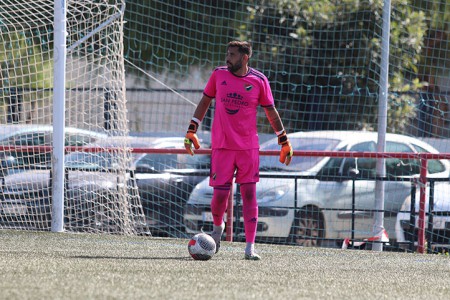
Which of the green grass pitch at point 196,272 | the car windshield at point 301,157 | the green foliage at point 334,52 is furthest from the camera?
the green foliage at point 334,52

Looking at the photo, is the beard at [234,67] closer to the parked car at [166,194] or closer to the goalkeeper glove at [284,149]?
the goalkeeper glove at [284,149]

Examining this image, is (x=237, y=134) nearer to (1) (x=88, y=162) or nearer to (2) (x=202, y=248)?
(2) (x=202, y=248)

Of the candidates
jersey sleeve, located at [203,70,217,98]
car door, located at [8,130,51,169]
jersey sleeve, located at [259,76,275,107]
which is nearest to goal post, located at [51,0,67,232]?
car door, located at [8,130,51,169]

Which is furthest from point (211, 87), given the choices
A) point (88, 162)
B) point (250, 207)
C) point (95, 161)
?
point (88, 162)

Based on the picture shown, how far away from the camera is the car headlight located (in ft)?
38.9

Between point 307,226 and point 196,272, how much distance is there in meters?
5.06

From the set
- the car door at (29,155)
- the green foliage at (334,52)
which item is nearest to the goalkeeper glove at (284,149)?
the car door at (29,155)

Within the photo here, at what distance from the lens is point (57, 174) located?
10.5 meters

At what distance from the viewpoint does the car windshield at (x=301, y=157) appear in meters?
12.8

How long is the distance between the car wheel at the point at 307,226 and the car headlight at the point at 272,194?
31 cm

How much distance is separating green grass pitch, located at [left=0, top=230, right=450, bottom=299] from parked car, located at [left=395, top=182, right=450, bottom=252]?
160 centimetres

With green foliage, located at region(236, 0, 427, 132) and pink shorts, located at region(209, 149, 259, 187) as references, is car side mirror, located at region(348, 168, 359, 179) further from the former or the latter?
pink shorts, located at region(209, 149, 259, 187)

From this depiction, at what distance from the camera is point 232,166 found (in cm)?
834

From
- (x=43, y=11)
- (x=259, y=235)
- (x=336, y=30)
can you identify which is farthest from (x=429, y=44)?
(x=43, y=11)
